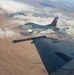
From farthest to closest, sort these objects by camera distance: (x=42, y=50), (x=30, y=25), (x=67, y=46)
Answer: (x=30, y=25) < (x=67, y=46) < (x=42, y=50)

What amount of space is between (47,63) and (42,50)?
371cm

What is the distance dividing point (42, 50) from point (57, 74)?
783cm

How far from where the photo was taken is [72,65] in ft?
41.2

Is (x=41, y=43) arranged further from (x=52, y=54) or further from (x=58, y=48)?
(x=52, y=54)

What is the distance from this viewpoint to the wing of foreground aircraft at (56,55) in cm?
1247

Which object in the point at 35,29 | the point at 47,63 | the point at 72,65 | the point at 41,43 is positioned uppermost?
the point at 72,65

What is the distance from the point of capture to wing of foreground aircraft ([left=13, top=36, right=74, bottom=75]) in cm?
1247

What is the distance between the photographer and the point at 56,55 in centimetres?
1675

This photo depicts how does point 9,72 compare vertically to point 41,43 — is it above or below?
below

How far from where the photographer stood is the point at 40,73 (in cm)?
19725

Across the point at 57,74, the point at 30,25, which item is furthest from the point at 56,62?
the point at 30,25

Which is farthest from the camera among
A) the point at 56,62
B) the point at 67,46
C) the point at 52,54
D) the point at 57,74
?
the point at 67,46

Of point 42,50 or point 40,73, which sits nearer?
point 42,50

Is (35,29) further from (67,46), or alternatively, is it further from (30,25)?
(67,46)
